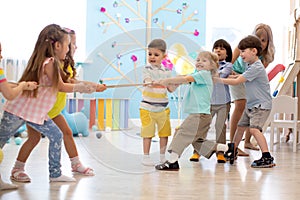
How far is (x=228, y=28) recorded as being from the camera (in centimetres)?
488

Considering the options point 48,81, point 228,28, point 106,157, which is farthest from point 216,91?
point 228,28

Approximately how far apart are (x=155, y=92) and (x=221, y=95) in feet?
1.68

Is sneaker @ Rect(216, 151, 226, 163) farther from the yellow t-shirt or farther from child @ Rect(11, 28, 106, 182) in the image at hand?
the yellow t-shirt

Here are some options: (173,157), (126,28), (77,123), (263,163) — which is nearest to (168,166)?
(173,157)

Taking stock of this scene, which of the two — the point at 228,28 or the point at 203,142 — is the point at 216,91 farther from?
the point at 228,28

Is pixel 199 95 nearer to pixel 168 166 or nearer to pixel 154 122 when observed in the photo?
pixel 154 122

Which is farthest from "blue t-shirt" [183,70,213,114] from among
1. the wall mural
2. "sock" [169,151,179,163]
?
the wall mural

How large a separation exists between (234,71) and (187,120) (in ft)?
2.14

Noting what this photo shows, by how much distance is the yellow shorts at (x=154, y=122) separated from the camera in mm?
2565

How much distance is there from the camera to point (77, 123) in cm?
390

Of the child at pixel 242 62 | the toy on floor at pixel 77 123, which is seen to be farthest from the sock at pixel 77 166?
the toy on floor at pixel 77 123

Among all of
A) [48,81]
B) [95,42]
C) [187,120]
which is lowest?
[187,120]

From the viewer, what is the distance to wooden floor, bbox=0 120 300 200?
1.83 meters

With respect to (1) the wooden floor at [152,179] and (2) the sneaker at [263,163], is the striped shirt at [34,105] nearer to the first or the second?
(1) the wooden floor at [152,179]
